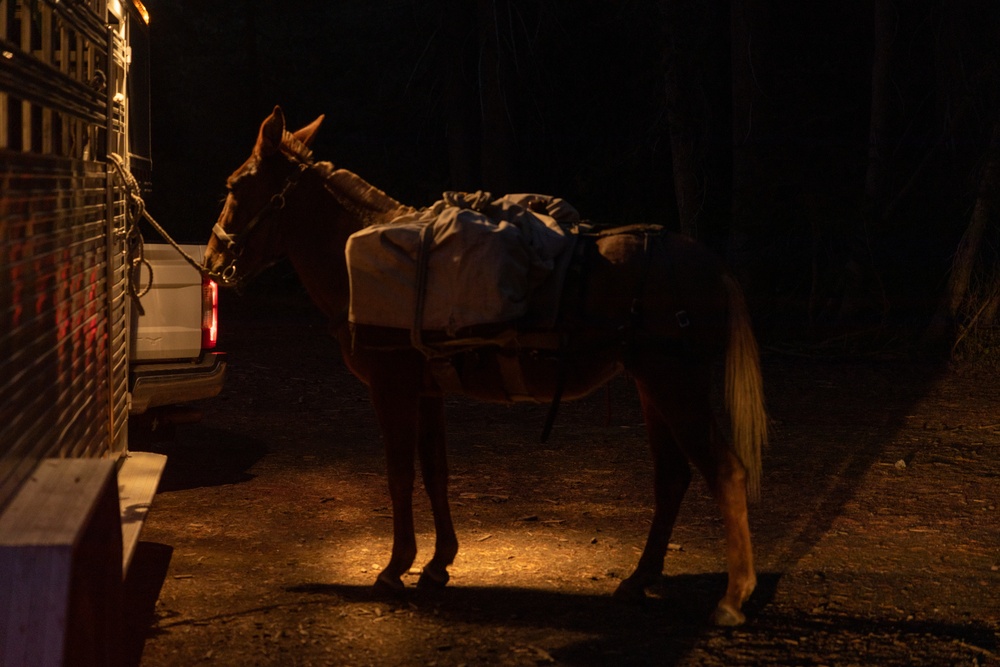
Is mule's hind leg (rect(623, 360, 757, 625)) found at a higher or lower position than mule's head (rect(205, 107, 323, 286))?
lower

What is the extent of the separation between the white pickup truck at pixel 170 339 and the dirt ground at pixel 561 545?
73 cm

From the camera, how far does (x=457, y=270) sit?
509 cm

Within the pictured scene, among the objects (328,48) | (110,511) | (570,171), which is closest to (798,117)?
(570,171)

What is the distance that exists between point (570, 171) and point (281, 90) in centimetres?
1086

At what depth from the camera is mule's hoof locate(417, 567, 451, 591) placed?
5539 millimetres

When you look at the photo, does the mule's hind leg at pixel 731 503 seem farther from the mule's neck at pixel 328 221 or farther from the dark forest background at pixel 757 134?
the dark forest background at pixel 757 134

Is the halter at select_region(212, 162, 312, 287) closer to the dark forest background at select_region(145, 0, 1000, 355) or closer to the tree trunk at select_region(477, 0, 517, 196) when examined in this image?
the dark forest background at select_region(145, 0, 1000, 355)

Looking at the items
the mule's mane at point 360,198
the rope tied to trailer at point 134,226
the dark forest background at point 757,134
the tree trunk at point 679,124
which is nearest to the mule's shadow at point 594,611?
the rope tied to trailer at point 134,226

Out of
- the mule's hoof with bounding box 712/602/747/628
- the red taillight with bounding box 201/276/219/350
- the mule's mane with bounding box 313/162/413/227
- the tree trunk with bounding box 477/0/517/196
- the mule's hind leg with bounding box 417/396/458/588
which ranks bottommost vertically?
the mule's hoof with bounding box 712/602/747/628

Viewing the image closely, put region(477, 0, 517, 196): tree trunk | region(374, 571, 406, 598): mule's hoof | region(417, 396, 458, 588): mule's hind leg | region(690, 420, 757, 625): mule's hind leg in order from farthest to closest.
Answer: region(477, 0, 517, 196): tree trunk, region(417, 396, 458, 588): mule's hind leg, region(374, 571, 406, 598): mule's hoof, region(690, 420, 757, 625): mule's hind leg

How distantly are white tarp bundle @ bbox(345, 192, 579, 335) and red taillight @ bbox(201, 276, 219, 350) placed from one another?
1.95 metres

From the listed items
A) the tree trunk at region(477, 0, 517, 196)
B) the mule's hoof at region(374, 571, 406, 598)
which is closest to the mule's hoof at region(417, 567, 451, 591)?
the mule's hoof at region(374, 571, 406, 598)

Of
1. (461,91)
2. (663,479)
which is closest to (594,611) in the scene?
(663,479)

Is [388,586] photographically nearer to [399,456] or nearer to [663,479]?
[399,456]
